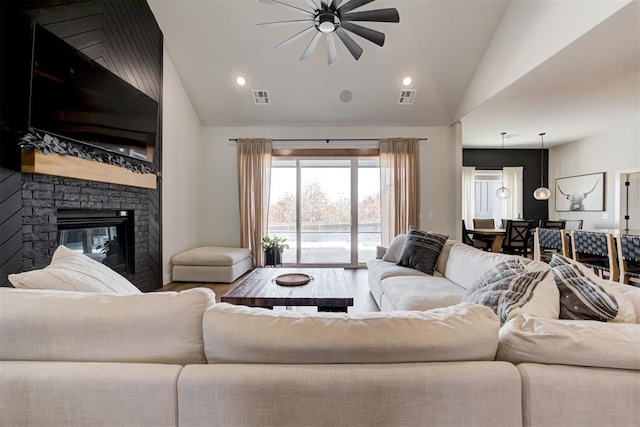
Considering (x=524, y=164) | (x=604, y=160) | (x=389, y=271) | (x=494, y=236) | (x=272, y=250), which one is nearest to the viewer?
(x=389, y=271)

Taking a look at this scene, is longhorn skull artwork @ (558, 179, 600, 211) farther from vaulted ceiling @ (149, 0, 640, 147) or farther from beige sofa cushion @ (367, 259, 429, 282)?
beige sofa cushion @ (367, 259, 429, 282)

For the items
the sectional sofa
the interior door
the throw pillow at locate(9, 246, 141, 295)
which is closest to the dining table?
the interior door

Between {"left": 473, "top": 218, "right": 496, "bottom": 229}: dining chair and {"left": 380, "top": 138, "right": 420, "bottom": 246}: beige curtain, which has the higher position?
{"left": 380, "top": 138, "right": 420, "bottom": 246}: beige curtain

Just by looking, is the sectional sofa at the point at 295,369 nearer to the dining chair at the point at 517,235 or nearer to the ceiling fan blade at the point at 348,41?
the ceiling fan blade at the point at 348,41

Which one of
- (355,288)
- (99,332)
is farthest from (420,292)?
(99,332)

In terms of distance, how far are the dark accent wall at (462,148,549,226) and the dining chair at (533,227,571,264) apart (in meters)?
3.09

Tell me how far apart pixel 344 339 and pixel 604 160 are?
8.27 metres

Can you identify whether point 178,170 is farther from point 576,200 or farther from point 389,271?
point 576,200

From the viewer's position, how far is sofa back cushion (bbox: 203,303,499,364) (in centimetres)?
86

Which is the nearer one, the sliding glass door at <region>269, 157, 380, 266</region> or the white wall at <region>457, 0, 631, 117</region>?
the white wall at <region>457, 0, 631, 117</region>

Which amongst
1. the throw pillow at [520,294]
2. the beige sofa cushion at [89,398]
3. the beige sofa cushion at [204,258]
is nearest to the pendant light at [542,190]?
the throw pillow at [520,294]

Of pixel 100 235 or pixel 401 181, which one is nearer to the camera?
pixel 100 235

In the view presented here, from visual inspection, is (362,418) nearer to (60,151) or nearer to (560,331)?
(560,331)

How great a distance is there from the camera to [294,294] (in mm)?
2422
